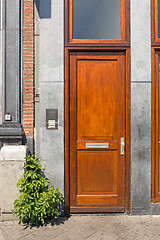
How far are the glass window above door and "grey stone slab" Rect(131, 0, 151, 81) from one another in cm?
32

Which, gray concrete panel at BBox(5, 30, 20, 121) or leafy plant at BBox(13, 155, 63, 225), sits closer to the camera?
leafy plant at BBox(13, 155, 63, 225)

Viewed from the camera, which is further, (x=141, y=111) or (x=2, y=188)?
(x=141, y=111)

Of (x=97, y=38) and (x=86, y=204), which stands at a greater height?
(x=97, y=38)

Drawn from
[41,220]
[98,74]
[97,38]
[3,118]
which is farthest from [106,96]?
[41,220]

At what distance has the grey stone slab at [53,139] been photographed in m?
3.91

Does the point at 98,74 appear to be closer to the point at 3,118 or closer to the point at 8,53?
the point at 8,53

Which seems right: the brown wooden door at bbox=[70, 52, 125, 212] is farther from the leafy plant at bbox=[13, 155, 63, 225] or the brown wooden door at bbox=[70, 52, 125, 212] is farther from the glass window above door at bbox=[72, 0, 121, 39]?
the leafy plant at bbox=[13, 155, 63, 225]

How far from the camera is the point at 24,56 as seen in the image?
3971 mm

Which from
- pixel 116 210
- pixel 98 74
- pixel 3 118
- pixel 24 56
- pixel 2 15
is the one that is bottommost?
pixel 116 210

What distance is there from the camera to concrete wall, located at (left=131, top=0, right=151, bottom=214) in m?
3.92

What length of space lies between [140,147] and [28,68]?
9.17 ft

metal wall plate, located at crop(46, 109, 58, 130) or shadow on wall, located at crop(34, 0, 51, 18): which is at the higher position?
shadow on wall, located at crop(34, 0, 51, 18)

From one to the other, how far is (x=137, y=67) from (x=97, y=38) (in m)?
1.02

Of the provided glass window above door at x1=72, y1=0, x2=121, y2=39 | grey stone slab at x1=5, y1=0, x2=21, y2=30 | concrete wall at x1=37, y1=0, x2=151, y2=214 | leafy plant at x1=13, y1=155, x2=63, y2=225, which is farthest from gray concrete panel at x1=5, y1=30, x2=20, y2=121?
glass window above door at x1=72, y1=0, x2=121, y2=39
